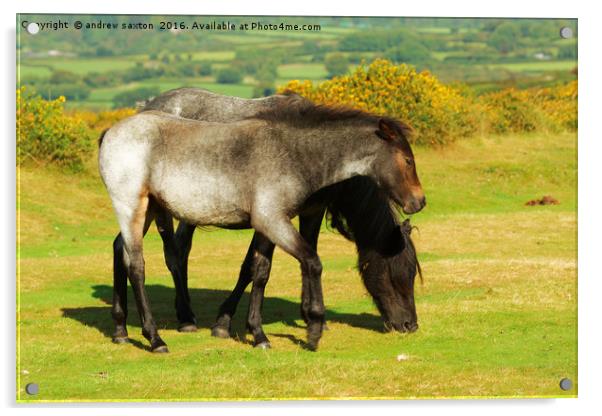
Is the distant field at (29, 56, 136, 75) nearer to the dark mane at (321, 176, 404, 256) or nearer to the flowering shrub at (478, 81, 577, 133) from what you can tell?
the dark mane at (321, 176, 404, 256)

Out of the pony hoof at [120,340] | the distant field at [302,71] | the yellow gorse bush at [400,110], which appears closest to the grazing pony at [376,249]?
the pony hoof at [120,340]

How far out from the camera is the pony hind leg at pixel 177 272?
1363 cm

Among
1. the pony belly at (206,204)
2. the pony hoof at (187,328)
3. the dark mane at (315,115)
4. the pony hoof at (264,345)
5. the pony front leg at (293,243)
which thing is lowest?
the pony hoof at (187,328)

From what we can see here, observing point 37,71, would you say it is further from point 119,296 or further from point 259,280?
point 259,280

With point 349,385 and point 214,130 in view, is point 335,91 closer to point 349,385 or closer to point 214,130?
point 214,130

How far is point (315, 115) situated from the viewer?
12141 mm

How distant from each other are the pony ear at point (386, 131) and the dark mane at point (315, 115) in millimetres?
61

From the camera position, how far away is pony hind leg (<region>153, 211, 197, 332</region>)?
13.6 metres

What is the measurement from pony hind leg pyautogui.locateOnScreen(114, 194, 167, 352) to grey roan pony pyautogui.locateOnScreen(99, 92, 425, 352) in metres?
0.01

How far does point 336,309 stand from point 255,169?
3.52 m

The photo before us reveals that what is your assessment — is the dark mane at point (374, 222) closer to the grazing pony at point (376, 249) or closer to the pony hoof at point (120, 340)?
the grazing pony at point (376, 249)

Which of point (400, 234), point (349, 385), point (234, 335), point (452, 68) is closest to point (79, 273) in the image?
point (234, 335)

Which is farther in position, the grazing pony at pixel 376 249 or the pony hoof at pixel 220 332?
the pony hoof at pixel 220 332

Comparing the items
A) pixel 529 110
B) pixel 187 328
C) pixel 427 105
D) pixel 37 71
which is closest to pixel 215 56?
pixel 37 71
